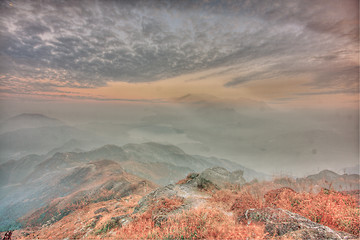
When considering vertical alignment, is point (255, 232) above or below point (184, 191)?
above

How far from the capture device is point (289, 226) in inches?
231

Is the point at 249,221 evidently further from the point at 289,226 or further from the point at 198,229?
the point at 198,229

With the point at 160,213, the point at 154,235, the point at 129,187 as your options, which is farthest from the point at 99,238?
the point at 129,187

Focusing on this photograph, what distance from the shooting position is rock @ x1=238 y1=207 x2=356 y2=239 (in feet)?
17.5

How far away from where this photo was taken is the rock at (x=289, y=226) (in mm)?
5336

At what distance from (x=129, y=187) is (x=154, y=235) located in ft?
171

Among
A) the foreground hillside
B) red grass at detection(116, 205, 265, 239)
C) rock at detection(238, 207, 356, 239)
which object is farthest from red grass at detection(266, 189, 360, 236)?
red grass at detection(116, 205, 265, 239)

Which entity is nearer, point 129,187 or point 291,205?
point 291,205

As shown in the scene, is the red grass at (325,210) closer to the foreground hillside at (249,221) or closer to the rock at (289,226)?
the foreground hillside at (249,221)

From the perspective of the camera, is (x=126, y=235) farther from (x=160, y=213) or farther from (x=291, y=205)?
(x=291, y=205)

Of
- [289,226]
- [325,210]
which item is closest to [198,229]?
[289,226]

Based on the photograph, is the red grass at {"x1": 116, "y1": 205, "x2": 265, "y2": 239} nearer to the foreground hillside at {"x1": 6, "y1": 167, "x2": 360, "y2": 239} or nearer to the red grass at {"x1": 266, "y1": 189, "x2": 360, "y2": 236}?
the foreground hillside at {"x1": 6, "y1": 167, "x2": 360, "y2": 239}

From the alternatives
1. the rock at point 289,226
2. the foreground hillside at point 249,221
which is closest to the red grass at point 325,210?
the foreground hillside at point 249,221

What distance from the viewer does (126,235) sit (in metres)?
6.84
